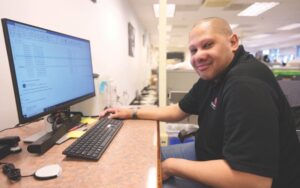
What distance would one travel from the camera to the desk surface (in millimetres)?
535

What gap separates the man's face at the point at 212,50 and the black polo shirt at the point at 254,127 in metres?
0.04

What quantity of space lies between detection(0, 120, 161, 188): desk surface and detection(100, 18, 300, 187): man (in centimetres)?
16

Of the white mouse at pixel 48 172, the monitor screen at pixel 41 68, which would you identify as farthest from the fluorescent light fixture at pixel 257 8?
the white mouse at pixel 48 172

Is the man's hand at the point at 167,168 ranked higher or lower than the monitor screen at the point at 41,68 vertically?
lower

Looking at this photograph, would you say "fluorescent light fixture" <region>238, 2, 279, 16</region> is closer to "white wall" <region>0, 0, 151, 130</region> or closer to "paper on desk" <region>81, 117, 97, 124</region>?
"white wall" <region>0, 0, 151, 130</region>

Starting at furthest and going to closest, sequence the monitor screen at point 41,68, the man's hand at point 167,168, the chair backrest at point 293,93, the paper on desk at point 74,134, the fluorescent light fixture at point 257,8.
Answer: the fluorescent light fixture at point 257,8 → the chair backrest at point 293,93 → the paper on desk at point 74,134 → the man's hand at point 167,168 → the monitor screen at point 41,68

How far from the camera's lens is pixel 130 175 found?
567mm

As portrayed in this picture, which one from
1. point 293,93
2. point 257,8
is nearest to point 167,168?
point 293,93

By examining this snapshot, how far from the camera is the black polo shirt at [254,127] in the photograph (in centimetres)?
58

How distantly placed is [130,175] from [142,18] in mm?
6174

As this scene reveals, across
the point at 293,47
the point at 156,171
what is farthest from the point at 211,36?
the point at 293,47

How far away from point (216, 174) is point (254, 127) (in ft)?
0.67

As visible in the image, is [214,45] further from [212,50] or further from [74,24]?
[74,24]

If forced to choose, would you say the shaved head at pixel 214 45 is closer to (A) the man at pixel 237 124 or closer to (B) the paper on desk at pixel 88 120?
(A) the man at pixel 237 124
